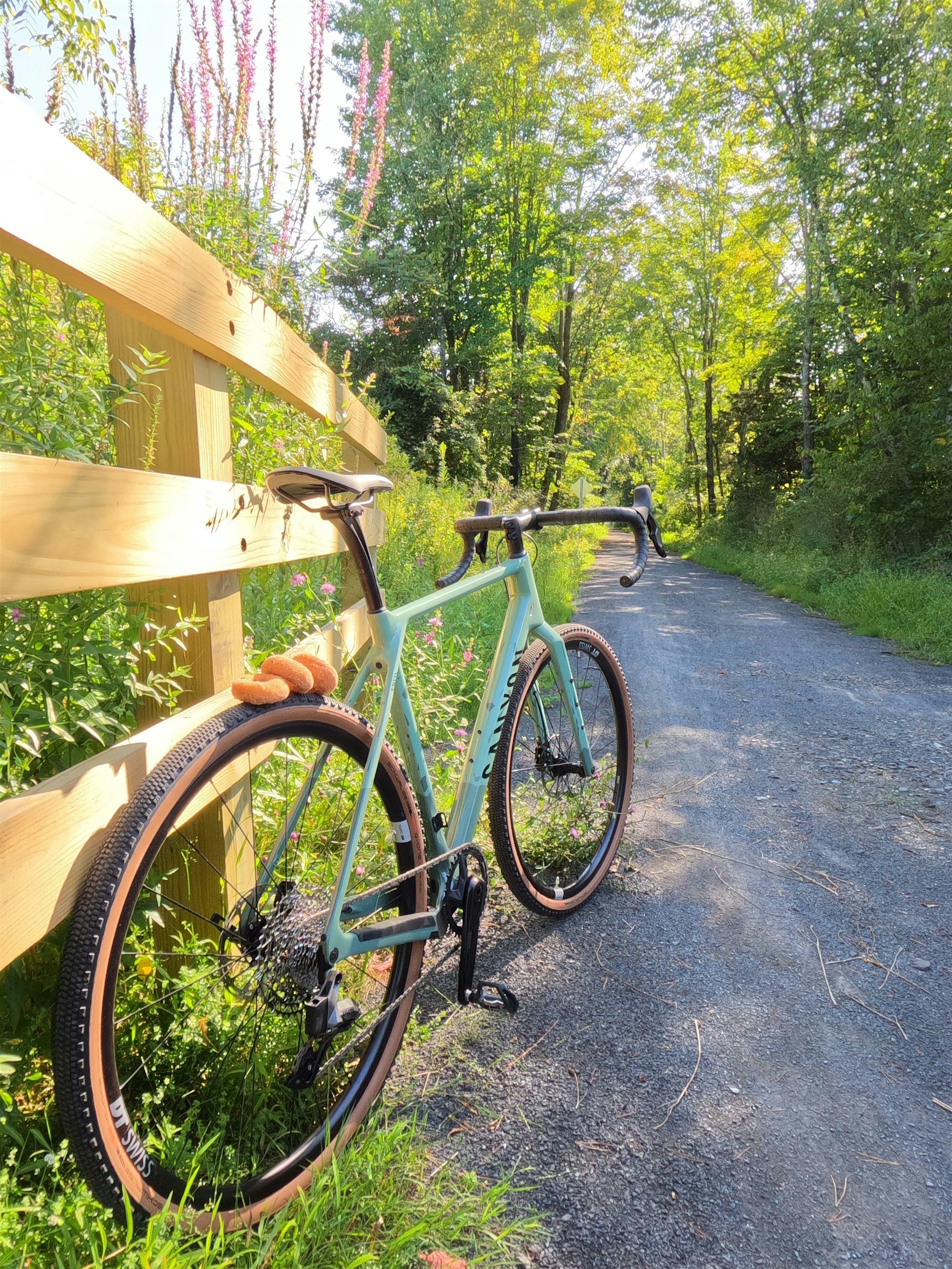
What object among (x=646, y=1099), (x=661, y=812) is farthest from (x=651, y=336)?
(x=646, y=1099)

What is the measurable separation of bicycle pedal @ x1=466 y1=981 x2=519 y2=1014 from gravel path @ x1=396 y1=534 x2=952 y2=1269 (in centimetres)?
5

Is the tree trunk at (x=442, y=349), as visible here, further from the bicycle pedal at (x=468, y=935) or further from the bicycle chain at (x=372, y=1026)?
the bicycle chain at (x=372, y=1026)

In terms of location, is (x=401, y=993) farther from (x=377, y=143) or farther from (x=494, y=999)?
(x=377, y=143)

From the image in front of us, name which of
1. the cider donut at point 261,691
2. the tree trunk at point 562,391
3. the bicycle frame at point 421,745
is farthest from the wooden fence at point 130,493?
the tree trunk at point 562,391

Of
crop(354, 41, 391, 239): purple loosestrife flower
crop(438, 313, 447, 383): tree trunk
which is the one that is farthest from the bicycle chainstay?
crop(438, 313, 447, 383): tree trunk

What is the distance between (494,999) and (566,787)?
93 cm

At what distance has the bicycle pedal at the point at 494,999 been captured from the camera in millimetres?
2043

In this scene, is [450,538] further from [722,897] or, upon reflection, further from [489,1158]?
[489,1158]

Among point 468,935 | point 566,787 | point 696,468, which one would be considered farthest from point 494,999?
point 696,468

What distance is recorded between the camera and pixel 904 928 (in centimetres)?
259

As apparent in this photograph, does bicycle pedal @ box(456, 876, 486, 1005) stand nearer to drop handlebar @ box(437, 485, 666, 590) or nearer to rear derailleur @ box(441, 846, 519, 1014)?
rear derailleur @ box(441, 846, 519, 1014)

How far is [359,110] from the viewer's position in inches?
120

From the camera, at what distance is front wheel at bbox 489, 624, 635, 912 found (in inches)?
101

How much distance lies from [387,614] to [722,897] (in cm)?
188
